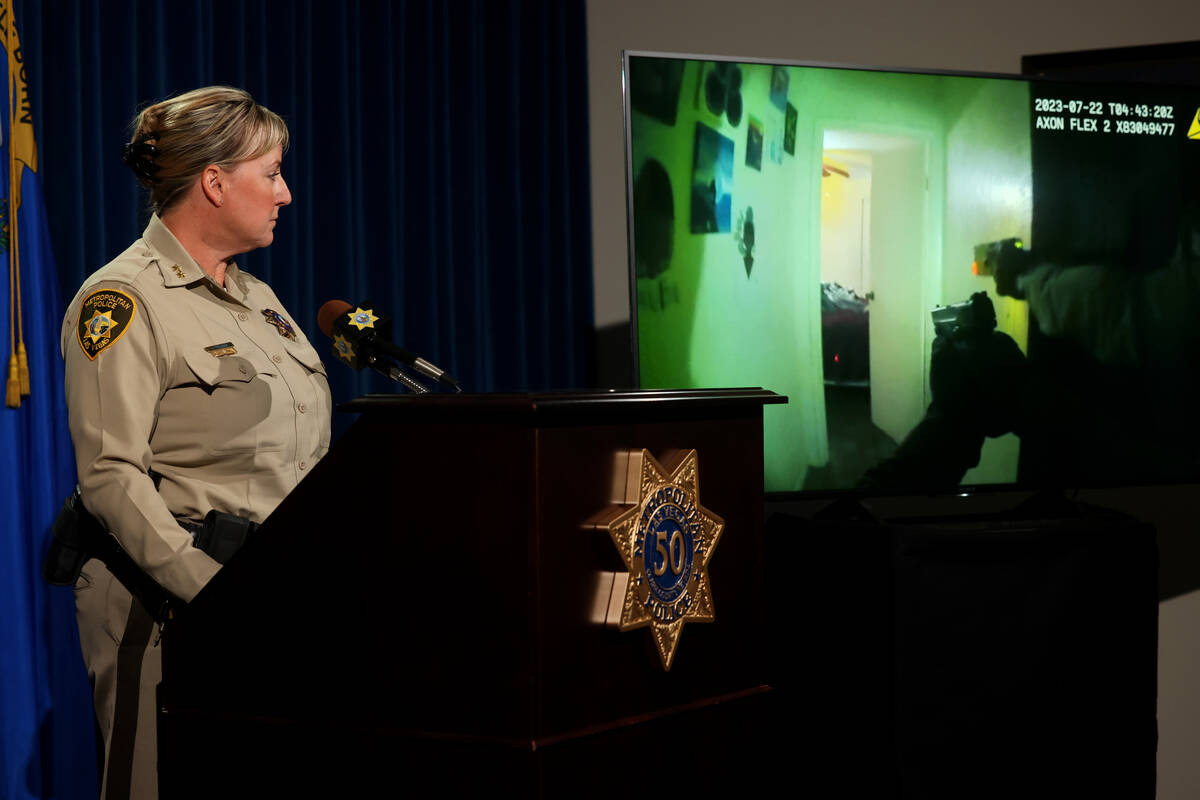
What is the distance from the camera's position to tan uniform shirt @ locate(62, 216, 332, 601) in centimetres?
142

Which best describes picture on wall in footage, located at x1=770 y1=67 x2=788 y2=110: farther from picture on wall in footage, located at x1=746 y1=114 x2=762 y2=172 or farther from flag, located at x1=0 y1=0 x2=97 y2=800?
flag, located at x1=0 y1=0 x2=97 y2=800

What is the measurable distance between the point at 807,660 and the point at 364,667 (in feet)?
4.89

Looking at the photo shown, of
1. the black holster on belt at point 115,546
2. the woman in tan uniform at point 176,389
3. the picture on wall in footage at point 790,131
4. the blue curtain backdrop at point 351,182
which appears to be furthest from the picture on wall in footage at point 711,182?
the black holster on belt at point 115,546

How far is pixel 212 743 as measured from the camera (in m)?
1.18

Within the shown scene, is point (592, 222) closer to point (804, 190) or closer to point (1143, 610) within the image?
point (804, 190)

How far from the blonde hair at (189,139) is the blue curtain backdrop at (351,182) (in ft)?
1.79

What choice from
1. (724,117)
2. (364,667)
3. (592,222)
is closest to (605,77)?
(592,222)

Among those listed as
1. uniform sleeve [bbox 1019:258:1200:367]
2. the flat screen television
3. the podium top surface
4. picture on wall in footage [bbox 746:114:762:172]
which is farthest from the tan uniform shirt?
uniform sleeve [bbox 1019:258:1200:367]

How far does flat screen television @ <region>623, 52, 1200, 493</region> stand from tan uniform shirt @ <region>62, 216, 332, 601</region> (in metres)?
0.83

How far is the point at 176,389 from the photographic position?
156 centimetres

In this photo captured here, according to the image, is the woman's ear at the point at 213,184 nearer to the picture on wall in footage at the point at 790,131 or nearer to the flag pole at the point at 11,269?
the flag pole at the point at 11,269

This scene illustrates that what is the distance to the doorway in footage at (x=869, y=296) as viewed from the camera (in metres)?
2.48

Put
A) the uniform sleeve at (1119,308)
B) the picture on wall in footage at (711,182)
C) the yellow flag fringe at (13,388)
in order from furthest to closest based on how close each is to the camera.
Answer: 1. the uniform sleeve at (1119,308)
2. the picture on wall in footage at (711,182)
3. the yellow flag fringe at (13,388)

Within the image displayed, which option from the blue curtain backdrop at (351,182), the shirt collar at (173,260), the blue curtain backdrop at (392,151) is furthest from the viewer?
the blue curtain backdrop at (392,151)
